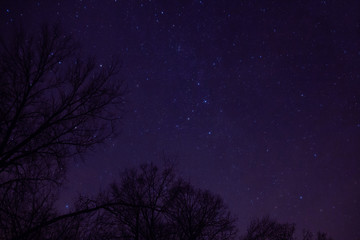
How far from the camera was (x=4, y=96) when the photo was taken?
18.6ft

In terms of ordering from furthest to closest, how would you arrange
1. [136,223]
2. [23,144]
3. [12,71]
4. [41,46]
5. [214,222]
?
[214,222] < [136,223] < [41,46] < [12,71] < [23,144]

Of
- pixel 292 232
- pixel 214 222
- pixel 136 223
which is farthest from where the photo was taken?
pixel 292 232

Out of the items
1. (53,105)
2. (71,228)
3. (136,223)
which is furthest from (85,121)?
(136,223)

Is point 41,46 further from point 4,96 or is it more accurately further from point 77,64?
point 4,96

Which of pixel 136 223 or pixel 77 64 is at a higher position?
pixel 77 64

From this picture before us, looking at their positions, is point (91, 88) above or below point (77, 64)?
below

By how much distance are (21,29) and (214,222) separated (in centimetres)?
1419

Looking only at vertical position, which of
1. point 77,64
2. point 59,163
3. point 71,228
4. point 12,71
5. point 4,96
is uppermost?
point 77,64

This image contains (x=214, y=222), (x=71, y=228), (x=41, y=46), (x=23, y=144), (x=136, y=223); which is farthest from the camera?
(x=214, y=222)

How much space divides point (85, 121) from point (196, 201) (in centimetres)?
1175

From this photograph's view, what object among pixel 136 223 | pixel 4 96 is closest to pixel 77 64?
pixel 4 96

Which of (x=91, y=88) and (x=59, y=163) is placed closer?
(x=59, y=163)

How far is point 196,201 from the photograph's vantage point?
54.1 ft

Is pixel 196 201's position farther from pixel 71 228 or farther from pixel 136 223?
pixel 71 228
